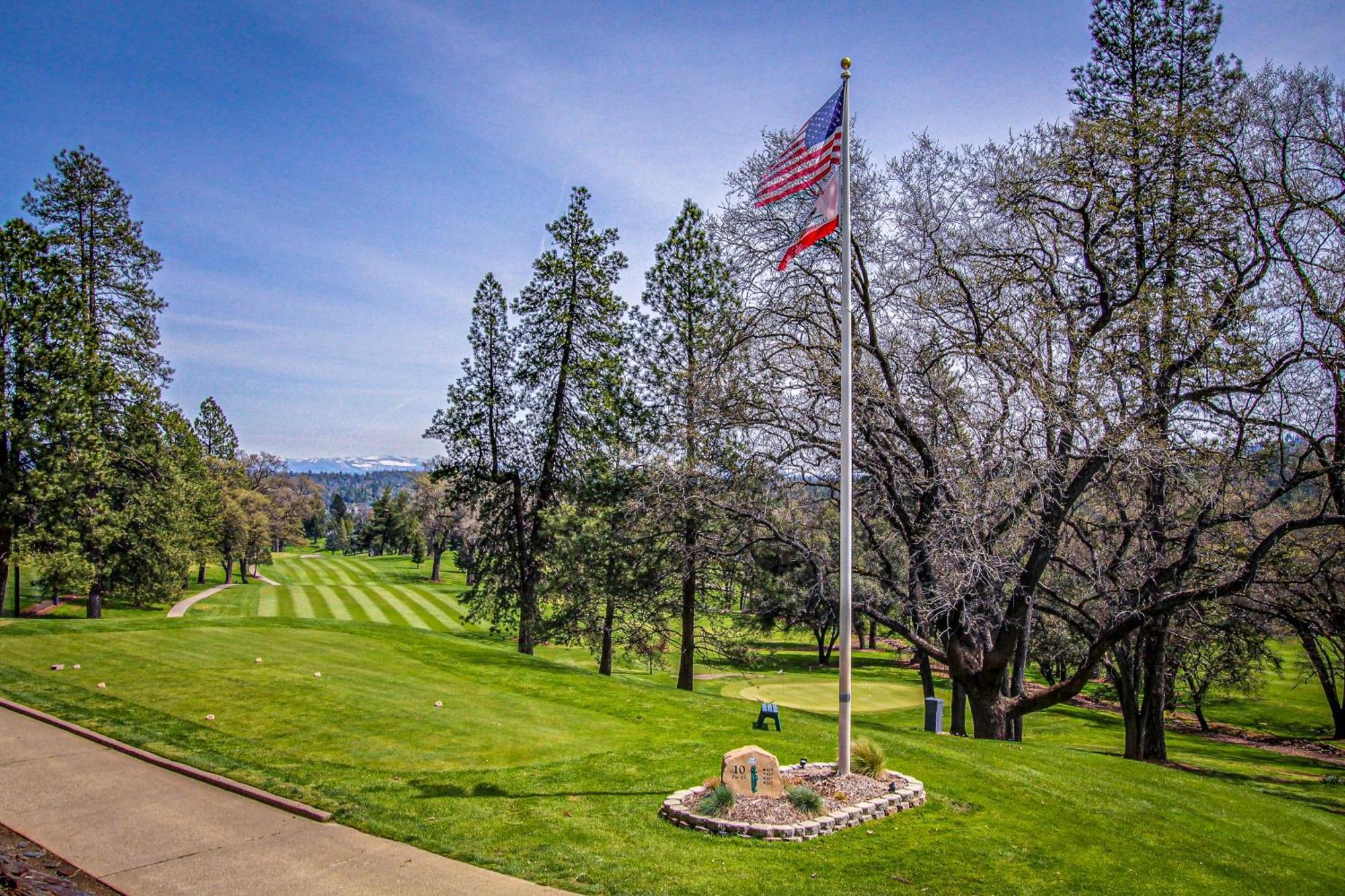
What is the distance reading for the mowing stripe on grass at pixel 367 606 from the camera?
4006 centimetres

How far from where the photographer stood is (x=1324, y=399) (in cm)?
1306

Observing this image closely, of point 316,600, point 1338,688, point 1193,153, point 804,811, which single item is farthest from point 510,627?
point 1338,688

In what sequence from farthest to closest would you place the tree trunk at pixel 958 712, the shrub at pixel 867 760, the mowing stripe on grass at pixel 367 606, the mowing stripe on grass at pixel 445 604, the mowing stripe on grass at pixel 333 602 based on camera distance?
the mowing stripe on grass at pixel 445 604 → the mowing stripe on grass at pixel 333 602 → the mowing stripe on grass at pixel 367 606 → the tree trunk at pixel 958 712 → the shrub at pixel 867 760

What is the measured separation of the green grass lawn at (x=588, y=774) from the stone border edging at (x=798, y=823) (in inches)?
5.8

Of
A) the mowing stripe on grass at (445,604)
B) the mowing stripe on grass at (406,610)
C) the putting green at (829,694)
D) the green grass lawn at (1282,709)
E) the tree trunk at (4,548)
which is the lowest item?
the green grass lawn at (1282,709)

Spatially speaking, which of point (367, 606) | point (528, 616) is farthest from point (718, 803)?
point (367, 606)

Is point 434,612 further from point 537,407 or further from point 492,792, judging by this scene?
point 492,792

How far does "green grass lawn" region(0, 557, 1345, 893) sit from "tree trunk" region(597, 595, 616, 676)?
4.30 meters

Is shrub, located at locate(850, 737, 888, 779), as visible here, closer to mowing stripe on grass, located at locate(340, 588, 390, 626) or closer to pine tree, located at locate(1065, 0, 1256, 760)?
pine tree, located at locate(1065, 0, 1256, 760)

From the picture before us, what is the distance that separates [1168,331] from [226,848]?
1514 centimetres

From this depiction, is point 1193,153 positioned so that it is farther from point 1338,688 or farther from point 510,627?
point 1338,688

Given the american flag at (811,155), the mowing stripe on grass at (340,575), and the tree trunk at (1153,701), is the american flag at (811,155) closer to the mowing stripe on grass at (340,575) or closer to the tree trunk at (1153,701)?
the tree trunk at (1153,701)

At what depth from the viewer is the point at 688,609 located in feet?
71.5

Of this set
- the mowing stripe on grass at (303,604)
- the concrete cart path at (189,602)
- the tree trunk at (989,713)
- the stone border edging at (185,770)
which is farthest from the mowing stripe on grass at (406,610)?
the tree trunk at (989,713)
